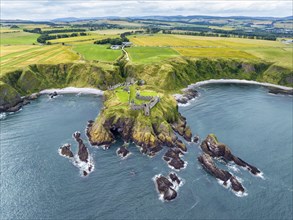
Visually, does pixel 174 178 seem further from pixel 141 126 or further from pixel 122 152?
pixel 141 126

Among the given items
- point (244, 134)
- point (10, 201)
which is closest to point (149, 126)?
point (244, 134)

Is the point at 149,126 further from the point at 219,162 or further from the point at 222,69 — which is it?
the point at 222,69

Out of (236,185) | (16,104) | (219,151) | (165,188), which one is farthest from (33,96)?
(236,185)

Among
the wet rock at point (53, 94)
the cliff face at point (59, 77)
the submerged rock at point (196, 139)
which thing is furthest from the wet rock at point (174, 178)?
the wet rock at point (53, 94)

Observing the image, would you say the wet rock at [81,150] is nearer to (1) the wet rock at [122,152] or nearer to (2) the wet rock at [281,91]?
(1) the wet rock at [122,152]

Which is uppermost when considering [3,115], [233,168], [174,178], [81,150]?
[174,178]

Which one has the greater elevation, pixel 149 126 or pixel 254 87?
pixel 149 126
